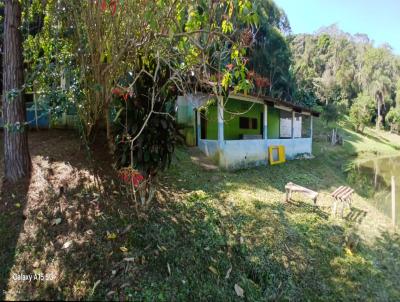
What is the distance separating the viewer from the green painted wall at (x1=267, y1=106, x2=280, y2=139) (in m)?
16.0

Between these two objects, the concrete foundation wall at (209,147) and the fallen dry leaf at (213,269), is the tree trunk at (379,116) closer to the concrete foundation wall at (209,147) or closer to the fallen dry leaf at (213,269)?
the concrete foundation wall at (209,147)

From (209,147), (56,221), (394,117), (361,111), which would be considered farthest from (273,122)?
(394,117)

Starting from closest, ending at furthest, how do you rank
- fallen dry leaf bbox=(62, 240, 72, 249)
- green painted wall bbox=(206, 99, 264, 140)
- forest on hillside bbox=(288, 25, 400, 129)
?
fallen dry leaf bbox=(62, 240, 72, 249) < green painted wall bbox=(206, 99, 264, 140) < forest on hillside bbox=(288, 25, 400, 129)

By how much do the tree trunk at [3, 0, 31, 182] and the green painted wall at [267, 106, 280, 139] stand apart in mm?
12964

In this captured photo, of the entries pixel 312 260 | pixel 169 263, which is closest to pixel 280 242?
pixel 312 260

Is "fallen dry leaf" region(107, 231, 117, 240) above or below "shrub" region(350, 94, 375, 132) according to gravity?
below

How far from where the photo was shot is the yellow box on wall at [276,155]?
40.7 ft

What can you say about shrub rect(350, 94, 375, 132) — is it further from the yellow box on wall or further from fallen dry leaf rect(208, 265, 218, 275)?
fallen dry leaf rect(208, 265, 218, 275)

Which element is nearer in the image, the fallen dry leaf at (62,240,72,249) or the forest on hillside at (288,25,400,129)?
the fallen dry leaf at (62,240,72,249)

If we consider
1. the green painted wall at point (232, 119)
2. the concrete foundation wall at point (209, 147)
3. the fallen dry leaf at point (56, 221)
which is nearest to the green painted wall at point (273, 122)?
the green painted wall at point (232, 119)

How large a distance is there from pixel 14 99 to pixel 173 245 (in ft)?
10.8

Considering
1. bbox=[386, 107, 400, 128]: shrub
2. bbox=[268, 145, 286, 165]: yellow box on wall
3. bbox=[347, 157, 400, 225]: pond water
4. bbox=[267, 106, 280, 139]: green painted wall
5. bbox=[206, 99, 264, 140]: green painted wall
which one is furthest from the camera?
bbox=[386, 107, 400, 128]: shrub

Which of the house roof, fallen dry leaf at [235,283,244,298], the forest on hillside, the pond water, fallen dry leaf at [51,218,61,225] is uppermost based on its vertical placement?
the forest on hillside

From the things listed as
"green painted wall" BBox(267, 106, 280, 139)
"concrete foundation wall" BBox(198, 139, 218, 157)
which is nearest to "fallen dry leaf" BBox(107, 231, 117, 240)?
"concrete foundation wall" BBox(198, 139, 218, 157)
